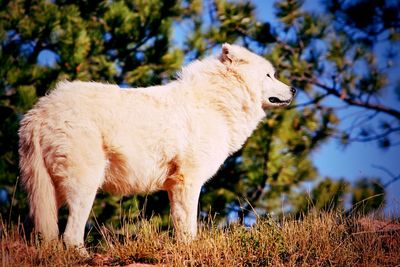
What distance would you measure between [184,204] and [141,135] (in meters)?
0.82

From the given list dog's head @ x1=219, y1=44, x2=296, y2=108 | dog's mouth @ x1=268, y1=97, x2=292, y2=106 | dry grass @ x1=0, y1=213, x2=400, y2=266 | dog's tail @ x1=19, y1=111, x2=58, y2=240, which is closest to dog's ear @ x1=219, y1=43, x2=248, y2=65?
dog's head @ x1=219, y1=44, x2=296, y2=108

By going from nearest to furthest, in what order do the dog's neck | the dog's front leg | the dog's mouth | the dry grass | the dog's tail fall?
the dry grass
the dog's tail
the dog's front leg
the dog's neck
the dog's mouth

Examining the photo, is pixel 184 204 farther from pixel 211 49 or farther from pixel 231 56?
pixel 211 49

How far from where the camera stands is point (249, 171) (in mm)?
12328

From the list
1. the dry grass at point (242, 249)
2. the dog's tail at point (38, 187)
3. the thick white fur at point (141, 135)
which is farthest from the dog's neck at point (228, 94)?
the dog's tail at point (38, 187)

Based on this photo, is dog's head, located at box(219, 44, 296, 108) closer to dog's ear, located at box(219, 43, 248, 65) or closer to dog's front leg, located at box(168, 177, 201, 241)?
dog's ear, located at box(219, 43, 248, 65)

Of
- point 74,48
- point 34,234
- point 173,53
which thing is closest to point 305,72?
point 173,53

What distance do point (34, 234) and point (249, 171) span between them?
306 inches

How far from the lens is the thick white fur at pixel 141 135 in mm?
4988

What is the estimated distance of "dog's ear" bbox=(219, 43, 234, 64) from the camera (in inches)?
252

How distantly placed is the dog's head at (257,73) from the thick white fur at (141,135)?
0.01m

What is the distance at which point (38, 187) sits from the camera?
4988 mm

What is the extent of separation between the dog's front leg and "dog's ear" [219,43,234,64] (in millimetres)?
1663

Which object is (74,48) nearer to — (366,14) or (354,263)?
(366,14)
